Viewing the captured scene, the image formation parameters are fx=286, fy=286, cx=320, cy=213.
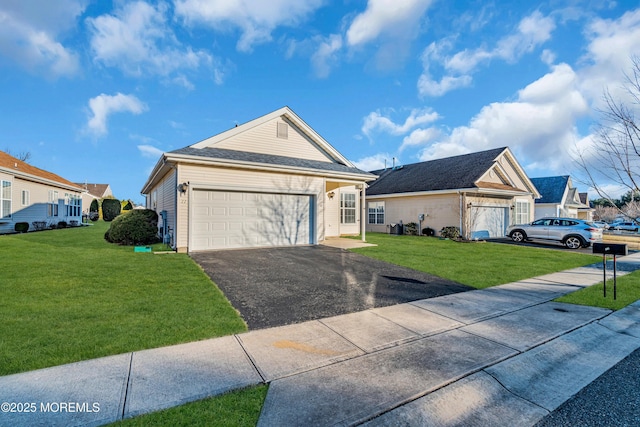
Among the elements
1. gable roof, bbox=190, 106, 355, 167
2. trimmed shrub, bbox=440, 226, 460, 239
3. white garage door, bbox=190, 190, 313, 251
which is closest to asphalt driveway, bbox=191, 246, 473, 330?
white garage door, bbox=190, 190, 313, 251

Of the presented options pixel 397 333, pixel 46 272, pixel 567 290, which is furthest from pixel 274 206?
pixel 567 290

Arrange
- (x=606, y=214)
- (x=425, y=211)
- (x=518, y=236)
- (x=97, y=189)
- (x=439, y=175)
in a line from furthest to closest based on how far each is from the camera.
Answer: (x=97, y=189), (x=606, y=214), (x=439, y=175), (x=425, y=211), (x=518, y=236)

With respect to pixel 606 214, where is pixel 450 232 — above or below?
below

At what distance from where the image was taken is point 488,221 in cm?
1878

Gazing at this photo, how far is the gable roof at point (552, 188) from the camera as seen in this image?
2799 centimetres

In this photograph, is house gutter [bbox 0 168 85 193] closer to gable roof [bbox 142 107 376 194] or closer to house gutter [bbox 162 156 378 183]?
gable roof [bbox 142 107 376 194]

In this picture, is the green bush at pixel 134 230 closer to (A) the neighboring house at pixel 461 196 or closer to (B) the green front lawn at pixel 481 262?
(B) the green front lawn at pixel 481 262

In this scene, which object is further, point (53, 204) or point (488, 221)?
point (53, 204)

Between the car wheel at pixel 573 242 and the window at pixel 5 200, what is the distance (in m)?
30.9

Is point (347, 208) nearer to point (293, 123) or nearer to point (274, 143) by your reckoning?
point (293, 123)

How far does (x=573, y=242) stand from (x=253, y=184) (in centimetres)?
1641

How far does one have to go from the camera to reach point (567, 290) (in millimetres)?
6637

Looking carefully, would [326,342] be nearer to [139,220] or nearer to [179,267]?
[179,267]

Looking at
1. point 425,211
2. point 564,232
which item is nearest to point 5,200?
point 425,211
